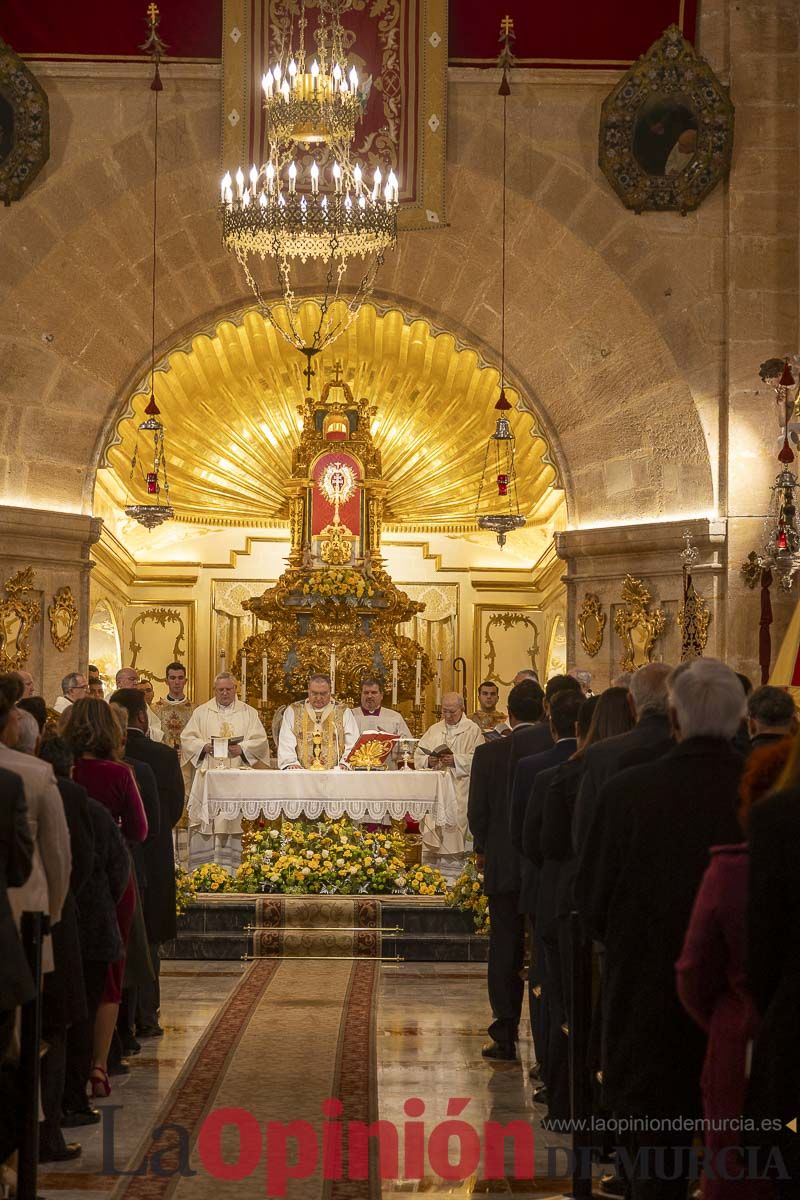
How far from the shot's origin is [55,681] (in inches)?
652

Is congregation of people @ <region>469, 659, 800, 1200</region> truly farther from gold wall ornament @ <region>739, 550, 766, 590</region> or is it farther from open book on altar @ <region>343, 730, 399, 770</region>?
gold wall ornament @ <region>739, 550, 766, 590</region>

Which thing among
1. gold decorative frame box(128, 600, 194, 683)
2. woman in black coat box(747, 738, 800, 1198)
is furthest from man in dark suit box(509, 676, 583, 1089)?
gold decorative frame box(128, 600, 194, 683)

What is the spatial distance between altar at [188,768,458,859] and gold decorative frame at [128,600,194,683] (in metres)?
7.10

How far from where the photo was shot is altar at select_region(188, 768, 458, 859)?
13.6 metres

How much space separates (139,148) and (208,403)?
3840 mm

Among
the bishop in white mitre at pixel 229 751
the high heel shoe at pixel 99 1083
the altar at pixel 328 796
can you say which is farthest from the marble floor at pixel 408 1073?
the bishop in white mitre at pixel 229 751

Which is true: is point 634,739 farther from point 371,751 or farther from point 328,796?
point 371,751

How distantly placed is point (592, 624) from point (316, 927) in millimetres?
5653

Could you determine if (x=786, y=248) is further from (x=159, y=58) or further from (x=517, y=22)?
(x=159, y=58)

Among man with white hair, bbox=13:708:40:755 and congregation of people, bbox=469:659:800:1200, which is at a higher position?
man with white hair, bbox=13:708:40:755

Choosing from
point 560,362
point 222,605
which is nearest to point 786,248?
point 560,362

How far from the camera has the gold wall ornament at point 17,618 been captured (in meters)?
16.2

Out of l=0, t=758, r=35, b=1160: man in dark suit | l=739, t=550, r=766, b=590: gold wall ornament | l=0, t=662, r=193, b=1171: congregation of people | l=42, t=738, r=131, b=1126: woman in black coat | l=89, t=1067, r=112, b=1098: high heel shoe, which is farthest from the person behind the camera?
l=739, t=550, r=766, b=590: gold wall ornament

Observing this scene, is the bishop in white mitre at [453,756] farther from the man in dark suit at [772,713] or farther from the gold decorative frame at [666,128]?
the man in dark suit at [772,713]
